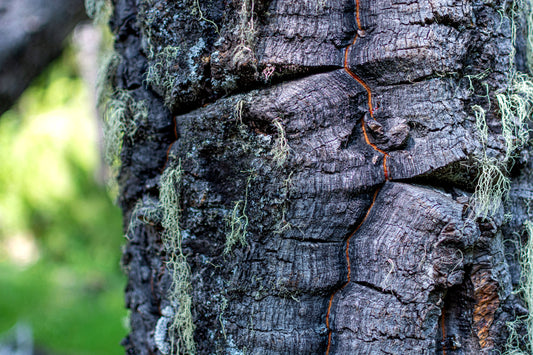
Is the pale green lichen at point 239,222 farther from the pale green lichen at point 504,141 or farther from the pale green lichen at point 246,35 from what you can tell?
the pale green lichen at point 504,141

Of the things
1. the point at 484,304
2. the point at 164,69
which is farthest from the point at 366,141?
the point at 164,69

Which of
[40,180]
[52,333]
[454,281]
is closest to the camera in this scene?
[454,281]

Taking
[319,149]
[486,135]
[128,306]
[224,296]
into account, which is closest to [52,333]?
[128,306]

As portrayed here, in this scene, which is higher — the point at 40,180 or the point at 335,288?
the point at 40,180

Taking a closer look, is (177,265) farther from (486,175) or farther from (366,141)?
(486,175)

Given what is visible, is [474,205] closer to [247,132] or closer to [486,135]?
[486,135]

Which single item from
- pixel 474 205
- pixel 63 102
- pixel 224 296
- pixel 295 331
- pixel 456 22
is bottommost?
pixel 295 331
